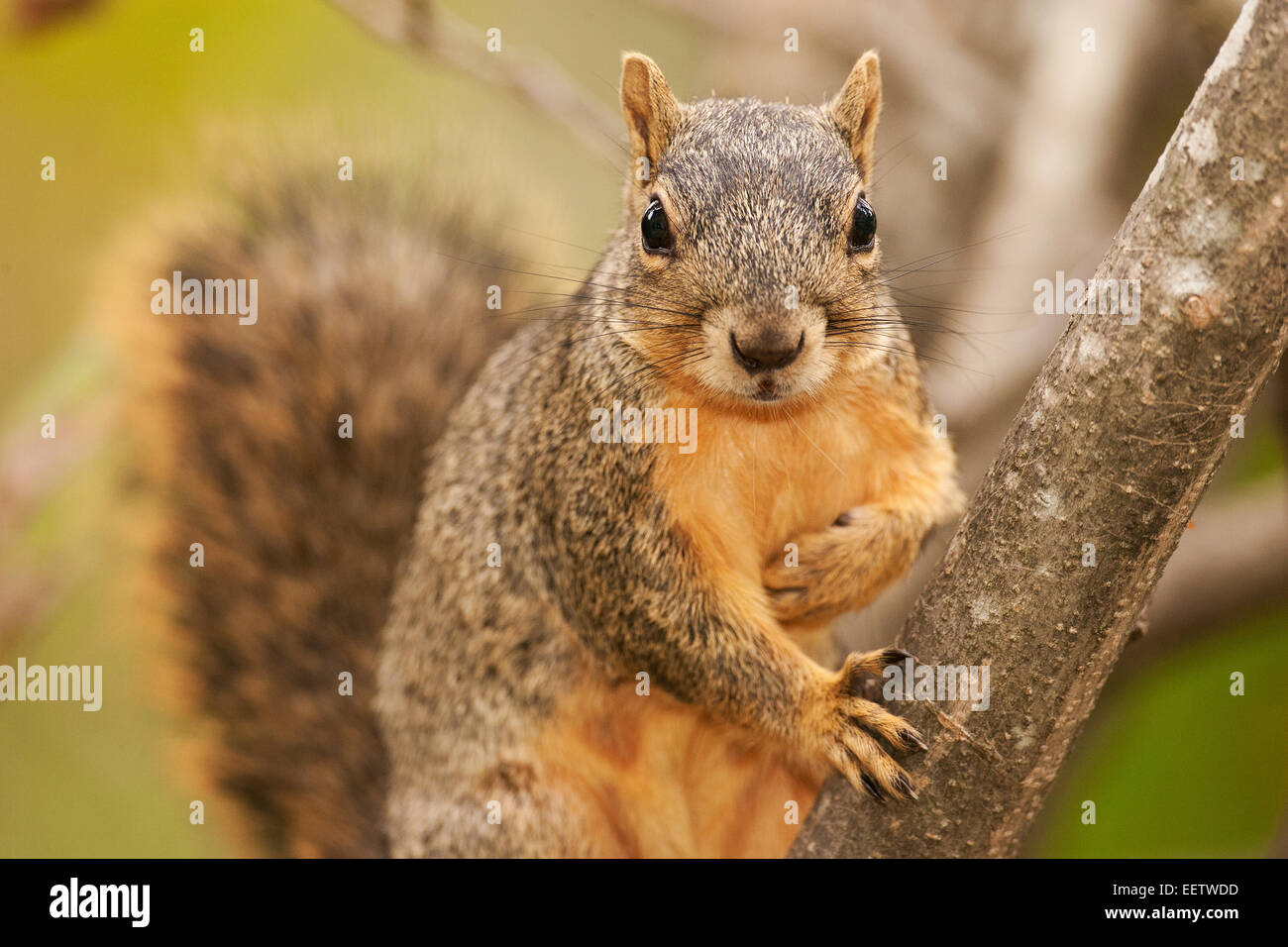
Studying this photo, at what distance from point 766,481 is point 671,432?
223 millimetres

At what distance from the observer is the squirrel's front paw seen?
2.03 meters

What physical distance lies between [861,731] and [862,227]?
0.94m

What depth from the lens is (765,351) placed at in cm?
193

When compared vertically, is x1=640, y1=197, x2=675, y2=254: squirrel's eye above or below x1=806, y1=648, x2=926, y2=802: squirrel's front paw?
above

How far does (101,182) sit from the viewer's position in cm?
456

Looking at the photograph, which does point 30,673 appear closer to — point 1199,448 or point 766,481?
point 766,481

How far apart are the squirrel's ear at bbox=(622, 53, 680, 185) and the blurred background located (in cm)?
84

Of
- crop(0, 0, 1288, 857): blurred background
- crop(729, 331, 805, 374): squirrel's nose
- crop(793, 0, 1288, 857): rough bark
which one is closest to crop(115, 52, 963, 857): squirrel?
crop(729, 331, 805, 374): squirrel's nose

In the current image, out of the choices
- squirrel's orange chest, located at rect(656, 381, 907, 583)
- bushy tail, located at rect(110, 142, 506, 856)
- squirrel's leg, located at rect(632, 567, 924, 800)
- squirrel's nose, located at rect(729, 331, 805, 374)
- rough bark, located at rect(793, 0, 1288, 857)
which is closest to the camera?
rough bark, located at rect(793, 0, 1288, 857)

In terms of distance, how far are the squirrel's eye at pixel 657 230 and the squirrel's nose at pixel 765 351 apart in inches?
12.1

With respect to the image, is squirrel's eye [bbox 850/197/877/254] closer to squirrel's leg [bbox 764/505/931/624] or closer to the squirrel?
the squirrel

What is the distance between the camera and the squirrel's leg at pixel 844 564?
93.7 inches

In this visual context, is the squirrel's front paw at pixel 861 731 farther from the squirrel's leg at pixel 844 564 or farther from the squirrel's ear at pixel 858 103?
the squirrel's ear at pixel 858 103

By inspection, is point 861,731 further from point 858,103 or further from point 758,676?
point 858,103
